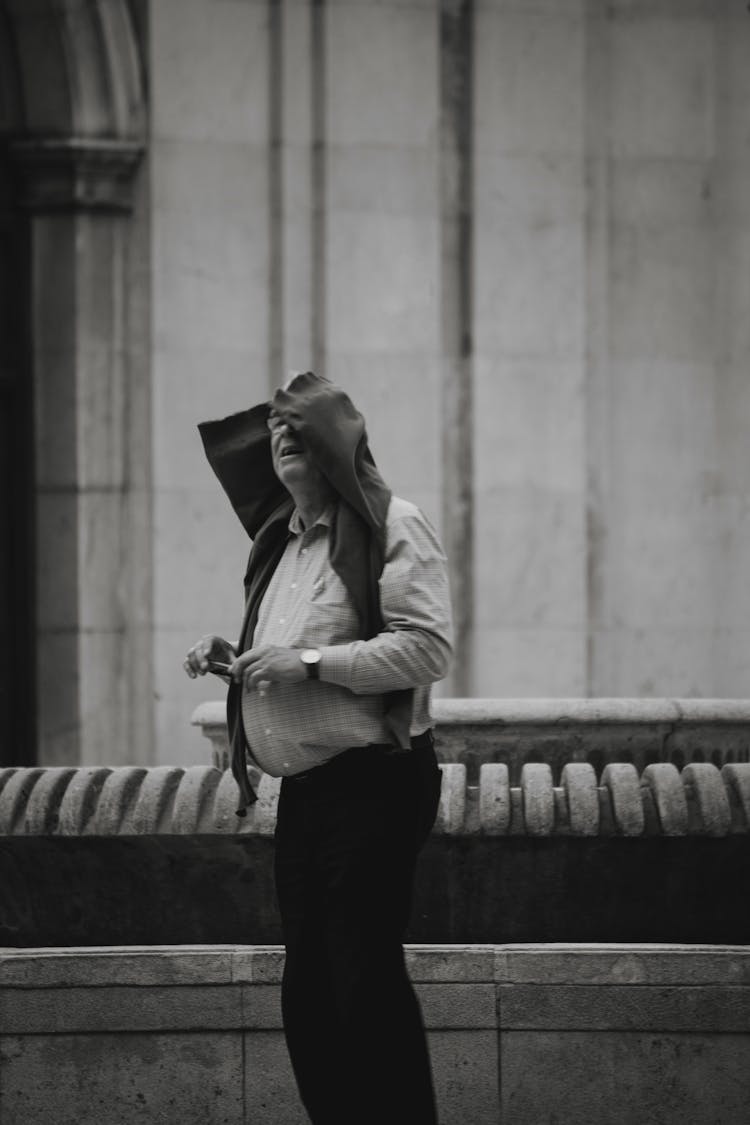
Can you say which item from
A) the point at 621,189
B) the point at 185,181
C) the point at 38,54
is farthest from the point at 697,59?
the point at 38,54

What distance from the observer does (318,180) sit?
8648 millimetres

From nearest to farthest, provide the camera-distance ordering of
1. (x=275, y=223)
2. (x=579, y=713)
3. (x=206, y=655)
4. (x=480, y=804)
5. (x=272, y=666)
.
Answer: (x=272, y=666), (x=206, y=655), (x=480, y=804), (x=579, y=713), (x=275, y=223)

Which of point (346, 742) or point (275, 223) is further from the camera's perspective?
point (275, 223)

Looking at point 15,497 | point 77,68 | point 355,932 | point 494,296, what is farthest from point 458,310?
point 355,932

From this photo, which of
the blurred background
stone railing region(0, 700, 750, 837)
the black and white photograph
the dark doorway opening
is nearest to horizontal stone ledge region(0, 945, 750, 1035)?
stone railing region(0, 700, 750, 837)

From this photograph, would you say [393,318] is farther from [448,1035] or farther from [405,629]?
[405,629]

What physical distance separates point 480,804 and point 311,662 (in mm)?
1168

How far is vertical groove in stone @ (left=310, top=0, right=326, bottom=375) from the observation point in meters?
8.62

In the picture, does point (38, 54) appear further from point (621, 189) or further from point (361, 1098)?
point (361, 1098)

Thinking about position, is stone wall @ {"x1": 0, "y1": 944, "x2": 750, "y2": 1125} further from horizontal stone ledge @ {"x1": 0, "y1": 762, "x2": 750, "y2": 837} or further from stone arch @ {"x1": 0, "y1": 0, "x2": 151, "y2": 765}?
stone arch @ {"x1": 0, "y1": 0, "x2": 151, "y2": 765}

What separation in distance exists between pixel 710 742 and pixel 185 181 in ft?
12.3

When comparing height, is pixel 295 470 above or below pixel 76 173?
below

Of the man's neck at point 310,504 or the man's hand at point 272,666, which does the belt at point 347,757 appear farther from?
the man's neck at point 310,504

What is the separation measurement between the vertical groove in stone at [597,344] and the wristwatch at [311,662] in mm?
4735
